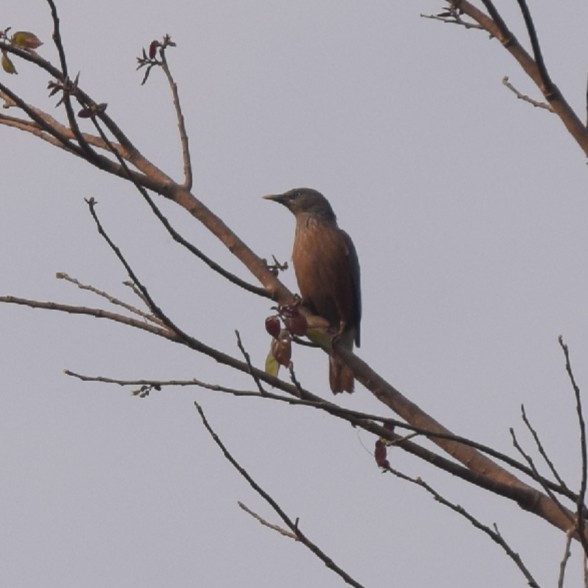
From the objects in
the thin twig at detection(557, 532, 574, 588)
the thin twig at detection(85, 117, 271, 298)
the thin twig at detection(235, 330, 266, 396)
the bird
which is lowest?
the thin twig at detection(557, 532, 574, 588)

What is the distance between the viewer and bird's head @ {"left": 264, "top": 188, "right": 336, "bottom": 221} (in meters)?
9.52

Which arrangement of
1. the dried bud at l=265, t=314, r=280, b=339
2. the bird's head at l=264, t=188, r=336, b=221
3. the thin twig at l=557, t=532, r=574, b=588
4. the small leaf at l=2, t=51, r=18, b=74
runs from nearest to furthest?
1. the thin twig at l=557, t=532, r=574, b=588
2. the dried bud at l=265, t=314, r=280, b=339
3. the small leaf at l=2, t=51, r=18, b=74
4. the bird's head at l=264, t=188, r=336, b=221

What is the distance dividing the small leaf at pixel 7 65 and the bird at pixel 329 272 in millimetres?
4203

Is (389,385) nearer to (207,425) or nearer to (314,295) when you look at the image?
(207,425)

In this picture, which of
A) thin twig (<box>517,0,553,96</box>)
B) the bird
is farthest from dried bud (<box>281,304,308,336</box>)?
the bird

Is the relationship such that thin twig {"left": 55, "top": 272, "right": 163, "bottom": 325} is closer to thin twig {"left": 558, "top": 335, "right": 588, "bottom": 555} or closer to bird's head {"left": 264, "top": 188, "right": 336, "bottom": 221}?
thin twig {"left": 558, "top": 335, "right": 588, "bottom": 555}

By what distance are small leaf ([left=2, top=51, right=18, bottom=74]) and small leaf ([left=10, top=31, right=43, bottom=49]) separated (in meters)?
0.05

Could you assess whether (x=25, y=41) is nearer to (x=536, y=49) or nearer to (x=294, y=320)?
(x=294, y=320)

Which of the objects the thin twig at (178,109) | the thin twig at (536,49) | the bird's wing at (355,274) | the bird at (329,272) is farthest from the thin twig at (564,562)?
the bird's wing at (355,274)

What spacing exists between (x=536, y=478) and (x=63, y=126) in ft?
7.02

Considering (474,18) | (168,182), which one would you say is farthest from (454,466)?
(168,182)

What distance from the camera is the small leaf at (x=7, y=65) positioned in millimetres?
4191

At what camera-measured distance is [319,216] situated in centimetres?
944

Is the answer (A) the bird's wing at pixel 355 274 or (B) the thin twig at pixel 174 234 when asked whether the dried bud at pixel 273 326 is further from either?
(A) the bird's wing at pixel 355 274
